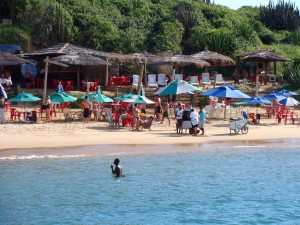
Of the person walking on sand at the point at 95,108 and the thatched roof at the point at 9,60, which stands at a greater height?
the thatched roof at the point at 9,60

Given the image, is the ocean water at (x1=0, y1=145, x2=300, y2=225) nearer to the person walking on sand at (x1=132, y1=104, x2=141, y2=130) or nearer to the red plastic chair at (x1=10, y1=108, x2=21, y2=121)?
the person walking on sand at (x1=132, y1=104, x2=141, y2=130)

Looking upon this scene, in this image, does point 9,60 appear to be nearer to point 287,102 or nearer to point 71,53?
point 71,53

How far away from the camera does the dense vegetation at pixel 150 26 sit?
37.3 meters

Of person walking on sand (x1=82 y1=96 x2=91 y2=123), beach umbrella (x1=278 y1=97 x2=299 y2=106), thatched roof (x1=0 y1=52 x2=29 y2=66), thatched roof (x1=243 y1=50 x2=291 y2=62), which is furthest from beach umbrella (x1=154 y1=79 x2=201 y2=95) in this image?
thatched roof (x1=243 y1=50 x2=291 y2=62)

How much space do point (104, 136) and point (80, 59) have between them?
706 centimetres

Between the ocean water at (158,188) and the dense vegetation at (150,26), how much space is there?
17424 mm

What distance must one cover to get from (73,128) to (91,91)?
6.56 meters

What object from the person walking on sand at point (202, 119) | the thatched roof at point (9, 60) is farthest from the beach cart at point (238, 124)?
the thatched roof at point (9, 60)

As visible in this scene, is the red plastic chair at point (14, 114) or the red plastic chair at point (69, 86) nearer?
the red plastic chair at point (14, 114)

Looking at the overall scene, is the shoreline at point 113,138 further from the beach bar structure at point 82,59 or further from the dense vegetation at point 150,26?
the dense vegetation at point 150,26

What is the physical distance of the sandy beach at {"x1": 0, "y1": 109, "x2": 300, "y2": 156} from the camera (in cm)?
2222

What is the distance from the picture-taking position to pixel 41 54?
30.6m

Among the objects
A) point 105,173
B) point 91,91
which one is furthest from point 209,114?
point 105,173

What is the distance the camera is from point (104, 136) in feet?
77.1
